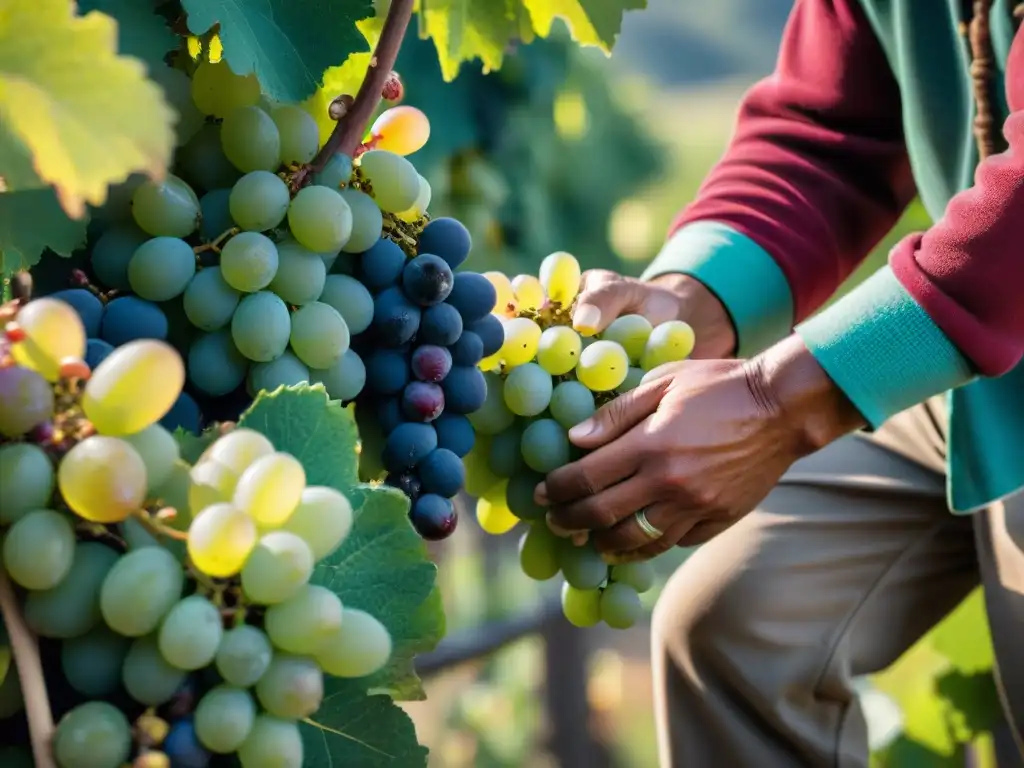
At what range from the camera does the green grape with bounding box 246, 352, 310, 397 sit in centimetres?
58

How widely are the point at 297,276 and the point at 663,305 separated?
629 mm

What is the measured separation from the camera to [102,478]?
0.38 meters

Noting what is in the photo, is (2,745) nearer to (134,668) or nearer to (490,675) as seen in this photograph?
(134,668)

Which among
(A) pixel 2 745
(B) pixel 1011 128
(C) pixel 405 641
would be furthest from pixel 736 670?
(A) pixel 2 745

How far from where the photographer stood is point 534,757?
3766 mm

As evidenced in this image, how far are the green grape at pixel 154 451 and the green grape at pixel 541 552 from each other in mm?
482

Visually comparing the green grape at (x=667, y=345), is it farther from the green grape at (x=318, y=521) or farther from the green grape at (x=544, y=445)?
the green grape at (x=318, y=521)

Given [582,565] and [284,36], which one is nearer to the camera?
[284,36]

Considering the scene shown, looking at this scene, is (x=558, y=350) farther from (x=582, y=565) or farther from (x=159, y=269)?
(x=159, y=269)

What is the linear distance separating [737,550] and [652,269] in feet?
1.13

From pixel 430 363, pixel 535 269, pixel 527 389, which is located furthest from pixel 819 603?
pixel 535 269

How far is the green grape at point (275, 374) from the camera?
1.90 feet

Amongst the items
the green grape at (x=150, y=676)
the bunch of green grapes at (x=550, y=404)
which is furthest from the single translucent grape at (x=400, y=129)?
the green grape at (x=150, y=676)

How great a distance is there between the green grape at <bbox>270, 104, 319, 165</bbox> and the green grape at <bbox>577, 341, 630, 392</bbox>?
0.90 feet
